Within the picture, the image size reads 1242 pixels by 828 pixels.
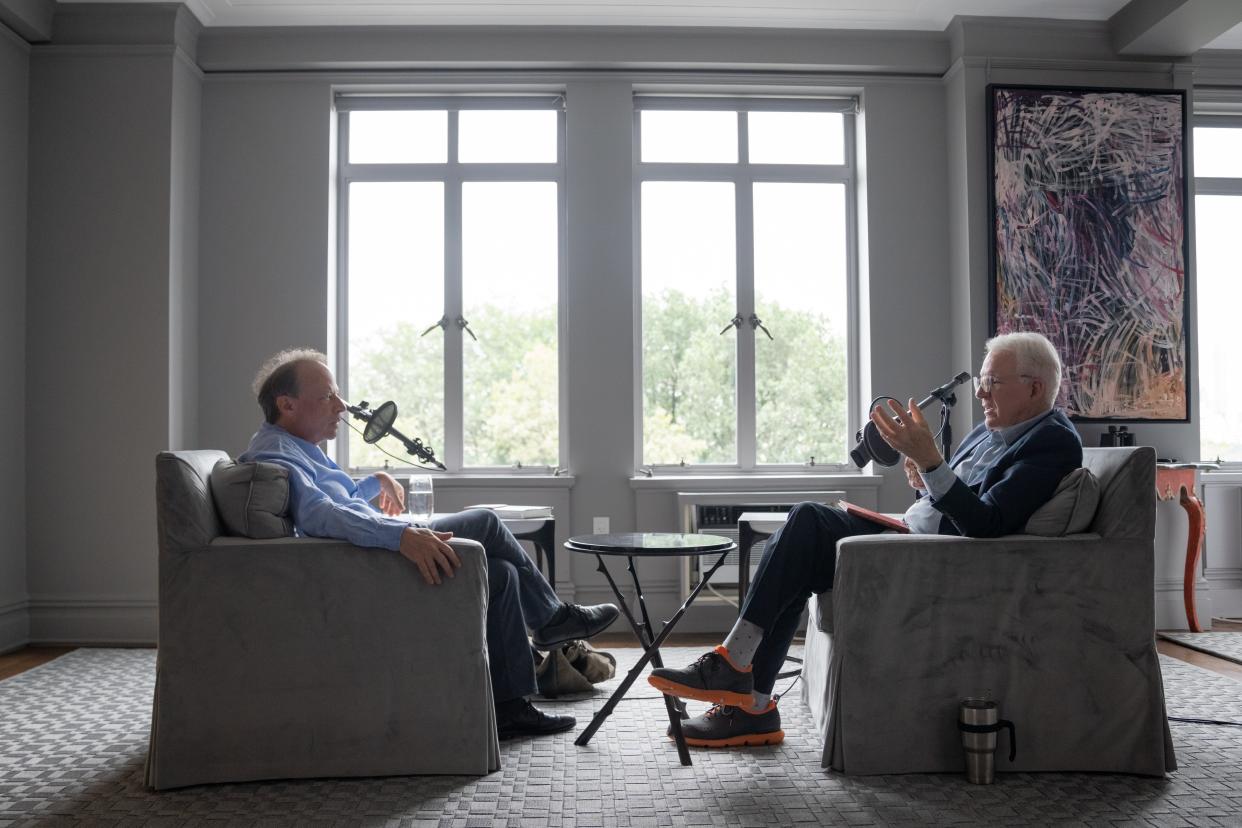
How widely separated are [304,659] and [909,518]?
1.74m

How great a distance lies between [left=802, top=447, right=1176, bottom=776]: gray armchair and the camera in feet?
7.64

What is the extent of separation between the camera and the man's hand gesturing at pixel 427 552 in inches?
89.7

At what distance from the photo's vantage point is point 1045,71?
4.50 metres

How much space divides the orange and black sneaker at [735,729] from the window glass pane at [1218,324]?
3.62m

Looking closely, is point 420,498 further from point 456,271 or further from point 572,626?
point 456,271

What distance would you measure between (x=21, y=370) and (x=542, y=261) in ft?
Answer: 8.10

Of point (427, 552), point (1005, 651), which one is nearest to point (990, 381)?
point (1005, 651)

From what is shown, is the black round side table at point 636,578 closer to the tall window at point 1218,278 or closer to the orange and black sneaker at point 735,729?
the orange and black sneaker at point 735,729

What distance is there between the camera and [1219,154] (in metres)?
5.00

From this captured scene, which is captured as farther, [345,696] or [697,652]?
[697,652]

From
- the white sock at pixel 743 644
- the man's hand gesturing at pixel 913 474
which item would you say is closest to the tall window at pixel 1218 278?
the man's hand gesturing at pixel 913 474

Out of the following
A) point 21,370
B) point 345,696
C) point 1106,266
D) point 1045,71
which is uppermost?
point 1045,71

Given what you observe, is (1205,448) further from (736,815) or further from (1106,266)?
(736,815)

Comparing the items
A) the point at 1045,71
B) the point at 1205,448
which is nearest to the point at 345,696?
the point at 1045,71
